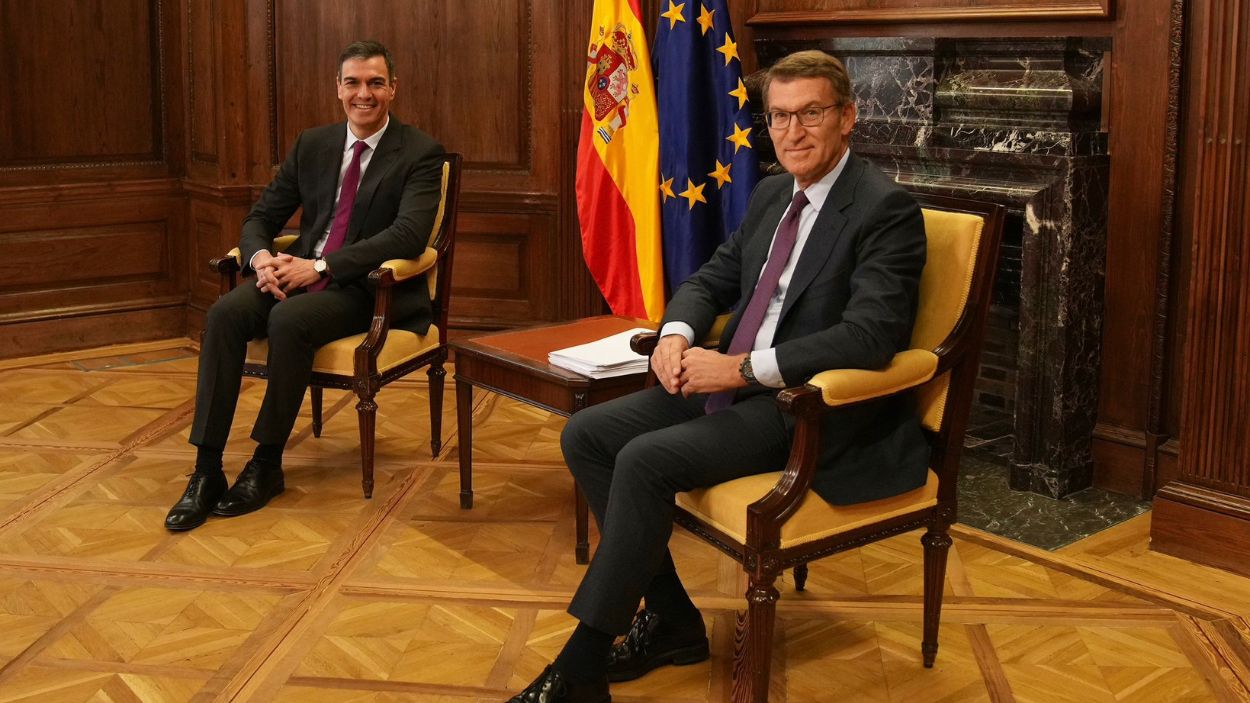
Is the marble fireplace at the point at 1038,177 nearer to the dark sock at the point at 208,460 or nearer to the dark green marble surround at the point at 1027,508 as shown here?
the dark green marble surround at the point at 1027,508

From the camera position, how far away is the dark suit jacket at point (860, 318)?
2.83 m

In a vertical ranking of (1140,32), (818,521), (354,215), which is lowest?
(818,521)

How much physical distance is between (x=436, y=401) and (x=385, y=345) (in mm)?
462

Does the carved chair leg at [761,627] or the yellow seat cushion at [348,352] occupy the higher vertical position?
the yellow seat cushion at [348,352]

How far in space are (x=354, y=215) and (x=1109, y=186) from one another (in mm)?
2441

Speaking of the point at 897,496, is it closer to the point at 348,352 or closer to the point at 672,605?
the point at 672,605

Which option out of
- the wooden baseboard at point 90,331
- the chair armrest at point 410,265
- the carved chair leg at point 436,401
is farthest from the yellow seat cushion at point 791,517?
the wooden baseboard at point 90,331

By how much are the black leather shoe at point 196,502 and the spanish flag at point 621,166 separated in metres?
1.82

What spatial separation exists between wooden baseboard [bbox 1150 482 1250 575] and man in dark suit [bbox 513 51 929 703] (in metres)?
1.24

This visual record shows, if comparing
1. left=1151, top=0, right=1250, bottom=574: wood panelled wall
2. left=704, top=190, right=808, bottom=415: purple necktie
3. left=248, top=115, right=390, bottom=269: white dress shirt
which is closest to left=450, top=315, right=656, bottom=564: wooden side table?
left=704, top=190, right=808, bottom=415: purple necktie

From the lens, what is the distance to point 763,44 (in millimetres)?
5320

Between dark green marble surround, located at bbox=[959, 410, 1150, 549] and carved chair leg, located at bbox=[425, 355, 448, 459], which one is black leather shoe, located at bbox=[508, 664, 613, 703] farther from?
carved chair leg, located at bbox=[425, 355, 448, 459]

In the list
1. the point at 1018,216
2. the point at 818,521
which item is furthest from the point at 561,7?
the point at 818,521

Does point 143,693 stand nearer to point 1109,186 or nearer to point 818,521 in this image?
point 818,521
